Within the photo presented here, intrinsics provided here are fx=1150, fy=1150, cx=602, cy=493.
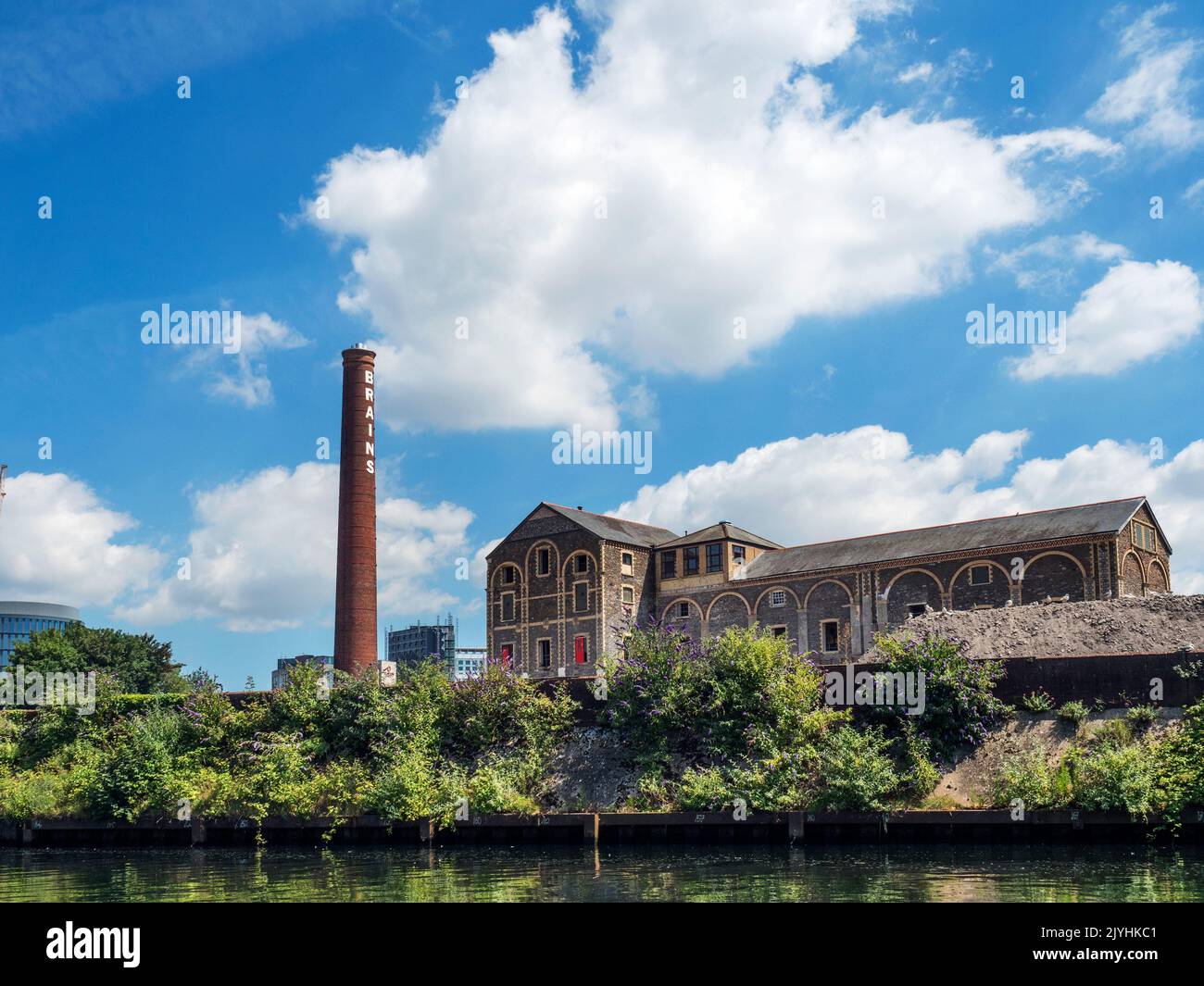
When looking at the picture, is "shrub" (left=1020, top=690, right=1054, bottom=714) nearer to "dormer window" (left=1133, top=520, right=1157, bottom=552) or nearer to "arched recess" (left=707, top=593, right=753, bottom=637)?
"dormer window" (left=1133, top=520, right=1157, bottom=552)

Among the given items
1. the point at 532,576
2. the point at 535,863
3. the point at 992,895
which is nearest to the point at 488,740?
the point at 535,863

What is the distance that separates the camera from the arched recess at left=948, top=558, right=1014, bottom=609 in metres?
46.5

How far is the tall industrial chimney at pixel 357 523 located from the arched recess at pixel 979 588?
25153 millimetres

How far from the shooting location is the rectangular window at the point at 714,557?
185 feet

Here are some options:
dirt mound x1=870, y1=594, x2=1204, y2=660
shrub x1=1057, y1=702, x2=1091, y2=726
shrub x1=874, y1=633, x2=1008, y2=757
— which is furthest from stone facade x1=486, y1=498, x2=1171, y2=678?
shrub x1=874, y1=633, x2=1008, y2=757

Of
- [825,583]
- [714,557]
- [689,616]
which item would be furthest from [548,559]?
[825,583]

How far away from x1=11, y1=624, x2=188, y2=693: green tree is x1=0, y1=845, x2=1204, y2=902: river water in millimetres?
44132

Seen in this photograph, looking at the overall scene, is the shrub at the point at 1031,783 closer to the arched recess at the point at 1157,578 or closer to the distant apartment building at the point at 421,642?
the arched recess at the point at 1157,578

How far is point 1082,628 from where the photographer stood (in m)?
36.2

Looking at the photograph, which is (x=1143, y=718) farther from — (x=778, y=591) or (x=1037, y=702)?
(x=778, y=591)

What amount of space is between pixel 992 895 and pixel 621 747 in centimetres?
1575
